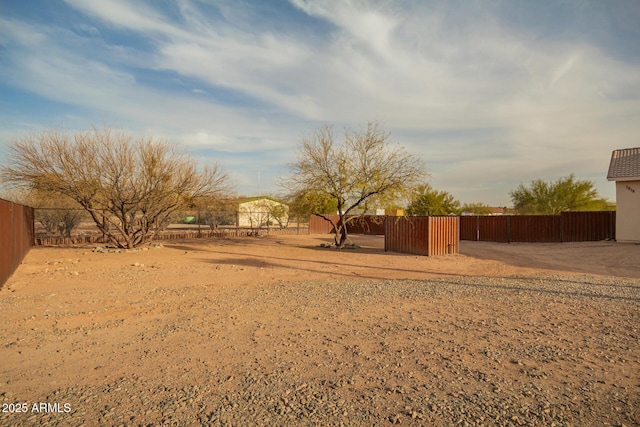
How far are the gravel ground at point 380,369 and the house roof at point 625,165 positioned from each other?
56.5 feet

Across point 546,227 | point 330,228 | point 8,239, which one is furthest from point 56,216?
point 546,227

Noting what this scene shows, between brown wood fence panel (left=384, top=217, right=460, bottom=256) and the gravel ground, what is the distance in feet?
30.3

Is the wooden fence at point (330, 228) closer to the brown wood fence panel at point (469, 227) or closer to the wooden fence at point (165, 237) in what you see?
the wooden fence at point (165, 237)

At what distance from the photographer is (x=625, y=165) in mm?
22484

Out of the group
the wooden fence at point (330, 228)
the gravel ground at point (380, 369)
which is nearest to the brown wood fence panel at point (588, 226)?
the wooden fence at point (330, 228)

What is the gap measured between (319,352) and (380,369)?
2.87ft

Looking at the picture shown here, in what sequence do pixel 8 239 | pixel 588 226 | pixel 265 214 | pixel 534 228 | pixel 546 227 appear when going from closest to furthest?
pixel 8 239 → pixel 588 226 → pixel 546 227 → pixel 534 228 → pixel 265 214

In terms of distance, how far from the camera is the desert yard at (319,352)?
3.48 metres

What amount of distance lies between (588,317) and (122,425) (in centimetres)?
700

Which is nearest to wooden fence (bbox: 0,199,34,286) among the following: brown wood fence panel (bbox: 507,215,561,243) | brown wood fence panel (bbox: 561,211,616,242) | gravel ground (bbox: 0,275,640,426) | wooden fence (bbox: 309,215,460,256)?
gravel ground (bbox: 0,275,640,426)

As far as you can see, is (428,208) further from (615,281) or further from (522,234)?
(615,281)

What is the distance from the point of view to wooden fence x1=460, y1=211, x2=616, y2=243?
24266 millimetres

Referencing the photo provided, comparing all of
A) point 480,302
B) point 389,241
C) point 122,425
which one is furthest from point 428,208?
point 122,425

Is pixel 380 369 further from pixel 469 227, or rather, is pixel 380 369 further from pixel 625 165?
pixel 469 227
